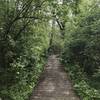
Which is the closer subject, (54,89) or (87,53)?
(54,89)

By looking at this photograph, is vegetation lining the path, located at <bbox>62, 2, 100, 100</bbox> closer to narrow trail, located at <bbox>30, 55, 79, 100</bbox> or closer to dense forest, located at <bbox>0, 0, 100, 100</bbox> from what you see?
dense forest, located at <bbox>0, 0, 100, 100</bbox>

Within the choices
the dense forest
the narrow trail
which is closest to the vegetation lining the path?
the dense forest

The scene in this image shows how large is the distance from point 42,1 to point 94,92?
5367 millimetres

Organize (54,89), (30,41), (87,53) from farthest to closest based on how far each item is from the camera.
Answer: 1. (87,53)
2. (30,41)
3. (54,89)

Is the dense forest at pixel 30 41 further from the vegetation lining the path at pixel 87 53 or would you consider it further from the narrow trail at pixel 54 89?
the narrow trail at pixel 54 89

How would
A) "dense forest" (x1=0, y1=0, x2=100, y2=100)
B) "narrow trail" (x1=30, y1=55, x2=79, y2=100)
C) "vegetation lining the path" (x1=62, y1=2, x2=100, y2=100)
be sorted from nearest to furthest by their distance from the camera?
1. "narrow trail" (x1=30, y1=55, x2=79, y2=100)
2. "dense forest" (x1=0, y1=0, x2=100, y2=100)
3. "vegetation lining the path" (x1=62, y1=2, x2=100, y2=100)

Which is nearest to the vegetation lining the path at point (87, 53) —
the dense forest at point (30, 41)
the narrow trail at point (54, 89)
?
the dense forest at point (30, 41)

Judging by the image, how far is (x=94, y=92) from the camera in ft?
32.9

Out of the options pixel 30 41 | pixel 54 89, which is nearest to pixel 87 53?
pixel 54 89

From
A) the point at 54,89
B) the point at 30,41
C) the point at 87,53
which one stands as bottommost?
Answer: the point at 54,89

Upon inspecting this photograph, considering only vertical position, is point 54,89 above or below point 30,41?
below

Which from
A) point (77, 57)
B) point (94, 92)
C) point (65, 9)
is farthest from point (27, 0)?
point (77, 57)

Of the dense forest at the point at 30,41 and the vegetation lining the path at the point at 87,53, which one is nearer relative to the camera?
the dense forest at the point at 30,41

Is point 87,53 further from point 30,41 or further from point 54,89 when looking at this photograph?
point 30,41
